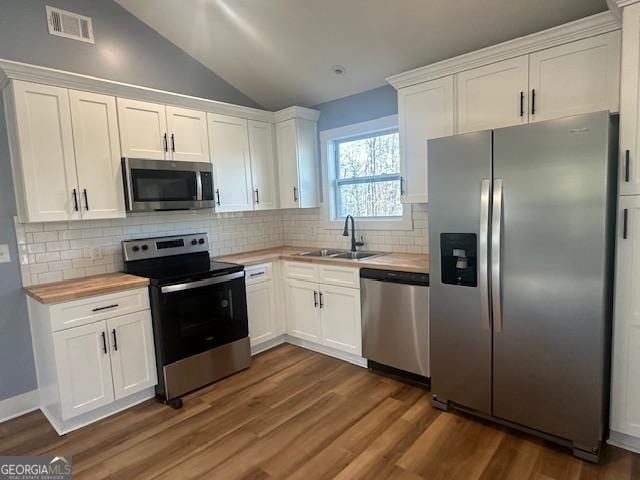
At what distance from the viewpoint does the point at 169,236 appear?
134 inches

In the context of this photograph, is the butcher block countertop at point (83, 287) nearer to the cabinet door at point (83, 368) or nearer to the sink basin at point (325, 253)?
the cabinet door at point (83, 368)

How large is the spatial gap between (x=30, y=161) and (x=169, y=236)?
1177 mm

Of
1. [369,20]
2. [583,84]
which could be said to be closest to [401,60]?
[369,20]

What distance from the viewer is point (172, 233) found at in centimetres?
347

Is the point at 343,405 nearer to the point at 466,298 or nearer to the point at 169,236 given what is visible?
the point at 466,298

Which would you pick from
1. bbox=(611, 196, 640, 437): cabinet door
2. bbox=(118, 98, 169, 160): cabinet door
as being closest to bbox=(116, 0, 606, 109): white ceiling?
bbox=(118, 98, 169, 160): cabinet door

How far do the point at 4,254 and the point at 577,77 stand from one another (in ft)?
12.9

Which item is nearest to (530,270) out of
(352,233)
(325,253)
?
(352,233)

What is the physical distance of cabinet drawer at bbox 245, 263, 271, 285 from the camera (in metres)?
3.46

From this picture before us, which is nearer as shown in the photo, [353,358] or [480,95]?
[480,95]

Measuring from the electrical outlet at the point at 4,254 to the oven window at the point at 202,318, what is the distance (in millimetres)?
1099

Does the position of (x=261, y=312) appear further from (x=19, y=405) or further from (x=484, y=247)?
(x=484, y=247)

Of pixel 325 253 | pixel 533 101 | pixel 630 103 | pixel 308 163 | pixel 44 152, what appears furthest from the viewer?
pixel 308 163

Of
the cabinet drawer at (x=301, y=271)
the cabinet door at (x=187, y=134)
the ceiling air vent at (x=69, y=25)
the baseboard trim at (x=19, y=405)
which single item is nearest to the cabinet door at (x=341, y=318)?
the cabinet drawer at (x=301, y=271)
